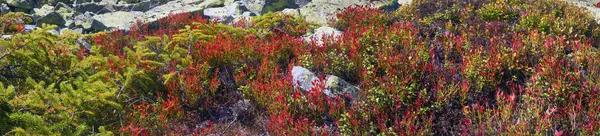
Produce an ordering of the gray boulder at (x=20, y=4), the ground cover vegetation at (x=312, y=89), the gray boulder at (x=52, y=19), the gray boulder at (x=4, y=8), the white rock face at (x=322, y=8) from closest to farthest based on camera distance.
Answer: the ground cover vegetation at (x=312, y=89), the white rock face at (x=322, y=8), the gray boulder at (x=52, y=19), the gray boulder at (x=4, y=8), the gray boulder at (x=20, y=4)

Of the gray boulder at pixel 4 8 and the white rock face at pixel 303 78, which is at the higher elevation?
the white rock face at pixel 303 78

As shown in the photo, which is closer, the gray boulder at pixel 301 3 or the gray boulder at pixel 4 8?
the gray boulder at pixel 4 8

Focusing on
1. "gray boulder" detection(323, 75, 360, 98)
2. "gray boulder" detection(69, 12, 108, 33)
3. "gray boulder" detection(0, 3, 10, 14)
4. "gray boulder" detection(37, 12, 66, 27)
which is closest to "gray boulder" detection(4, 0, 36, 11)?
"gray boulder" detection(0, 3, 10, 14)

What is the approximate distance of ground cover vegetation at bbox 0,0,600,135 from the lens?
397 cm

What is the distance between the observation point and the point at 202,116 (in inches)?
211

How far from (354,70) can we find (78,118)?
358 cm

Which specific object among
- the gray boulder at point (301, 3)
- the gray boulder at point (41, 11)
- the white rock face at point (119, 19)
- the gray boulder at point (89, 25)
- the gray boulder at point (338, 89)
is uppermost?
the gray boulder at point (338, 89)

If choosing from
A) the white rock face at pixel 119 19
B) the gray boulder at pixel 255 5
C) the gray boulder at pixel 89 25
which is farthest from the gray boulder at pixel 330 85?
the gray boulder at pixel 89 25

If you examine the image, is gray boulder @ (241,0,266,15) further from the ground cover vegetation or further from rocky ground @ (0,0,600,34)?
the ground cover vegetation

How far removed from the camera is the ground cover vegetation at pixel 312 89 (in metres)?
3.97

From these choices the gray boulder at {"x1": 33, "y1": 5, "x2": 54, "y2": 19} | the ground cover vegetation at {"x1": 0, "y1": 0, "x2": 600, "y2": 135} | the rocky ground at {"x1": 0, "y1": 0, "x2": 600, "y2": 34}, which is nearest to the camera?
the ground cover vegetation at {"x1": 0, "y1": 0, "x2": 600, "y2": 135}

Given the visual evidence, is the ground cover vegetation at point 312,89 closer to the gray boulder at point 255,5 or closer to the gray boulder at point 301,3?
the gray boulder at point 255,5

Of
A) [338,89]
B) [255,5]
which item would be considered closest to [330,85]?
[338,89]

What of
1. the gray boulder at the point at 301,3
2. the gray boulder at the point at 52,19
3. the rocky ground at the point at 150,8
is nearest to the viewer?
the rocky ground at the point at 150,8
